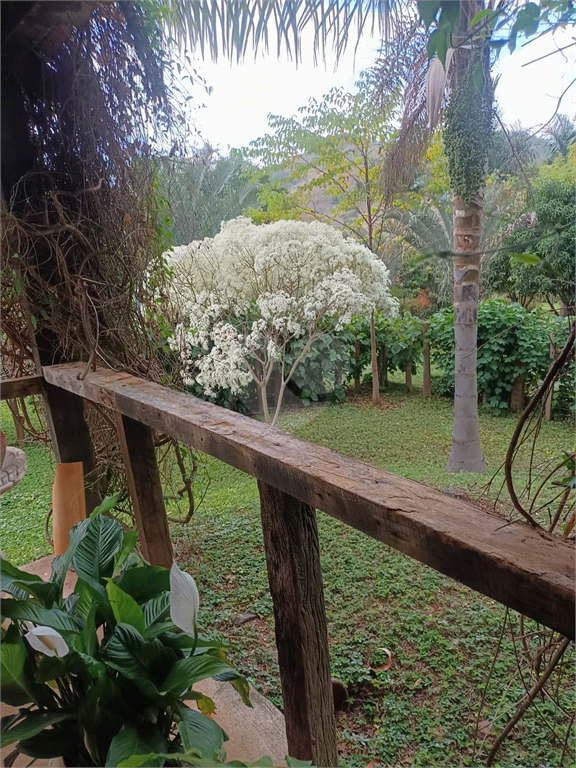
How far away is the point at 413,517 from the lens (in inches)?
→ 19.0

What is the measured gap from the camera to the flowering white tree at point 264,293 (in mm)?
2465

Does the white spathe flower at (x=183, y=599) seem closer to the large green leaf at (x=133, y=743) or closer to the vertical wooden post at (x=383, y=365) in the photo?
the large green leaf at (x=133, y=743)

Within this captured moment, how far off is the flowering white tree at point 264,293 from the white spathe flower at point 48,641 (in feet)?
5.49

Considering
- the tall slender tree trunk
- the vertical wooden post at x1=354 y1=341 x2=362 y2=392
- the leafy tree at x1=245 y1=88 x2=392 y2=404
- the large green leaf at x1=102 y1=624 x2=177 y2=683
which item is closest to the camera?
the large green leaf at x1=102 y1=624 x2=177 y2=683

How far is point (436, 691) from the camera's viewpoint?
121cm

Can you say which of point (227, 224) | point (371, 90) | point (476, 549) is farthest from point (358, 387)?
point (476, 549)

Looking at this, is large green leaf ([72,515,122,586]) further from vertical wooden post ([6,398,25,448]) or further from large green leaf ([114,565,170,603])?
vertical wooden post ([6,398,25,448])

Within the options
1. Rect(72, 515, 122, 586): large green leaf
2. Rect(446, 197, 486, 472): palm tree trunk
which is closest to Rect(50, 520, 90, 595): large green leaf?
Rect(72, 515, 122, 586): large green leaf

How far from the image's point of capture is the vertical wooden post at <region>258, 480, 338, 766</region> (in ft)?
2.48

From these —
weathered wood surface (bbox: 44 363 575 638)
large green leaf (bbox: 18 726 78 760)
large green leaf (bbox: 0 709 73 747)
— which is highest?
weathered wood surface (bbox: 44 363 575 638)

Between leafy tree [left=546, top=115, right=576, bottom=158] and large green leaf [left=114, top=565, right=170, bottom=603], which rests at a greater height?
leafy tree [left=546, top=115, right=576, bottom=158]

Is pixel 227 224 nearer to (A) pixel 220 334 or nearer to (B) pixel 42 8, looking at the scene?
(A) pixel 220 334

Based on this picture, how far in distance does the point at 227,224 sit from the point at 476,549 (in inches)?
92.5

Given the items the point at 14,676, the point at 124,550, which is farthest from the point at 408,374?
the point at 14,676
